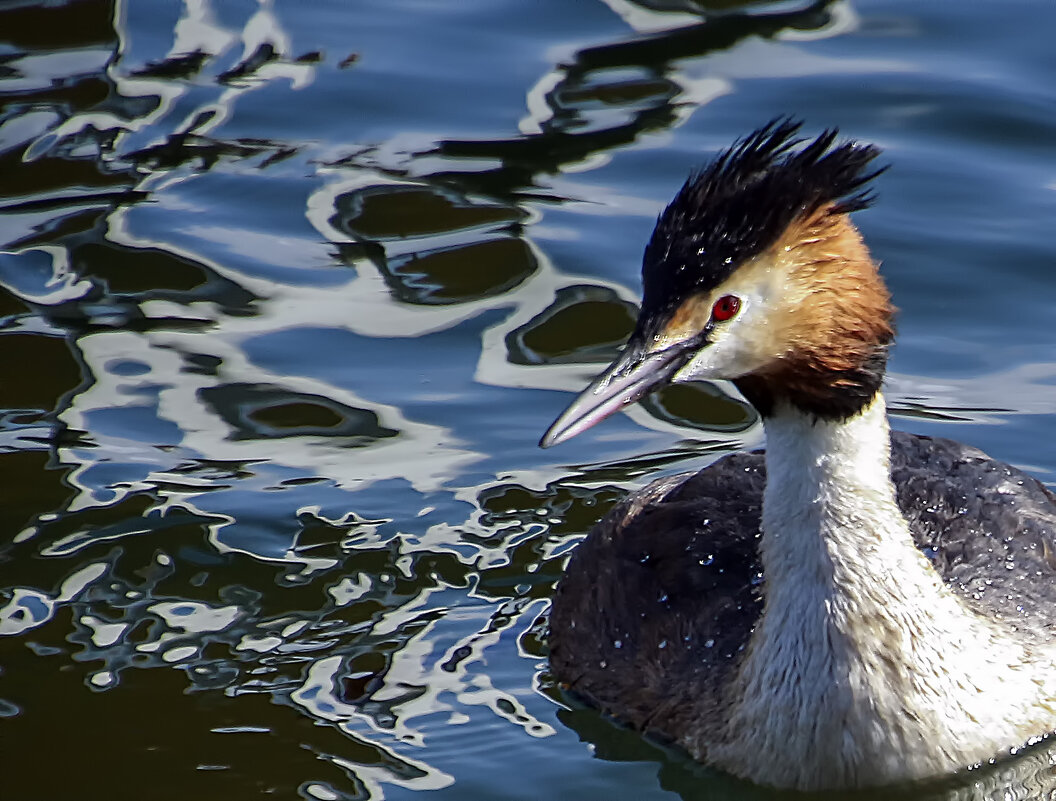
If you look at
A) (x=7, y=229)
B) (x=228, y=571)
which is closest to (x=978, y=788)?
(x=228, y=571)

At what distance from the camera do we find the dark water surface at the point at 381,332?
6.45m

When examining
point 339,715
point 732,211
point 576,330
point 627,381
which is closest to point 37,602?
point 339,715

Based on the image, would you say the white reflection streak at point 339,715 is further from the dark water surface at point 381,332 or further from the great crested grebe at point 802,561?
the great crested grebe at point 802,561

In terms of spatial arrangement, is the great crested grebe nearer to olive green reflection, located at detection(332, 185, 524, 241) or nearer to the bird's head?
the bird's head

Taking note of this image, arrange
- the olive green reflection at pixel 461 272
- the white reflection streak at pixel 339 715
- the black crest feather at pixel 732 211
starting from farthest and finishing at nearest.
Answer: the olive green reflection at pixel 461 272 < the white reflection streak at pixel 339 715 < the black crest feather at pixel 732 211

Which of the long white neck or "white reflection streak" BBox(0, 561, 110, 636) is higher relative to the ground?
the long white neck

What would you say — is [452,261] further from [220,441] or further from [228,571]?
[228,571]

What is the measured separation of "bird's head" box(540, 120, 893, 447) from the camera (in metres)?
5.28

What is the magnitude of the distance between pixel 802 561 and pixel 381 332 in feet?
12.0

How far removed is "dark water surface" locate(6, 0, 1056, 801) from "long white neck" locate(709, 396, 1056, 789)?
0.33 meters

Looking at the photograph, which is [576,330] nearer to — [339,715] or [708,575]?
[708,575]

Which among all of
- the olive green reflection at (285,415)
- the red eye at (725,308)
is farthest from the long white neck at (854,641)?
the olive green reflection at (285,415)

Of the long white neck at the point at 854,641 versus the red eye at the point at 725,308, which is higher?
the red eye at the point at 725,308

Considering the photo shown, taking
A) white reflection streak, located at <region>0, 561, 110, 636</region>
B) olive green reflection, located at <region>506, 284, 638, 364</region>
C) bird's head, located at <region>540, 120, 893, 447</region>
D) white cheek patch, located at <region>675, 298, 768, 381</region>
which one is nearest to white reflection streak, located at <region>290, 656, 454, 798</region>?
white reflection streak, located at <region>0, 561, 110, 636</region>
